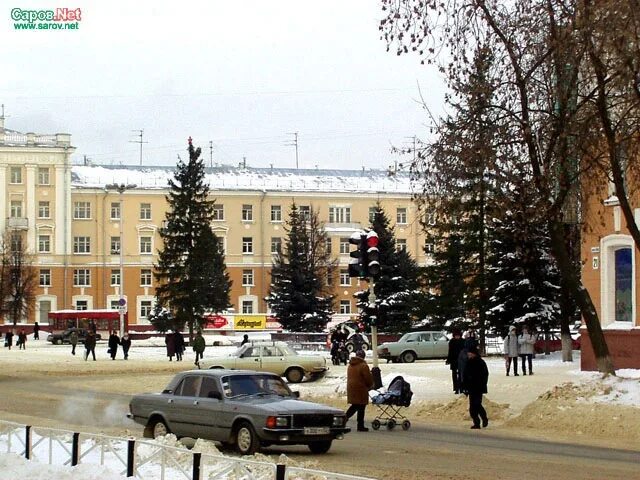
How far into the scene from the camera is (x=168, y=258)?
8694cm

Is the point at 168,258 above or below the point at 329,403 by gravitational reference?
above

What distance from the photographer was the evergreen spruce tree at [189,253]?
279ft

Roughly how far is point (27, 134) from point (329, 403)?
86.2m

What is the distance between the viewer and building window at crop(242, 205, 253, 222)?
113625mm

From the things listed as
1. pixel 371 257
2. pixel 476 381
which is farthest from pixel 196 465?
pixel 371 257

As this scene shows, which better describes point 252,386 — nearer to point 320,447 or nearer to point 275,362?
point 320,447

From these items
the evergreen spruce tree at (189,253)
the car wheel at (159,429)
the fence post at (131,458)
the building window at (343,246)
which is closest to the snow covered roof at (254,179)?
the building window at (343,246)

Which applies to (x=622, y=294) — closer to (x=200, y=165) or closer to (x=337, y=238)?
(x=200, y=165)

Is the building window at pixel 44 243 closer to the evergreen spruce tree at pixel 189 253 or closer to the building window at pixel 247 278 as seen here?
the building window at pixel 247 278

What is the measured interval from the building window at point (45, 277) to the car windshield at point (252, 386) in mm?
93159

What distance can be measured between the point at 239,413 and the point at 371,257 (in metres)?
9.71

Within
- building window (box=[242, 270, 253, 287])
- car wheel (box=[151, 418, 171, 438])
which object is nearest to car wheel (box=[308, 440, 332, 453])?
car wheel (box=[151, 418, 171, 438])

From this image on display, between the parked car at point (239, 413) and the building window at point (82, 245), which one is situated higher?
the building window at point (82, 245)

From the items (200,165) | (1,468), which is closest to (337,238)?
(200,165)
